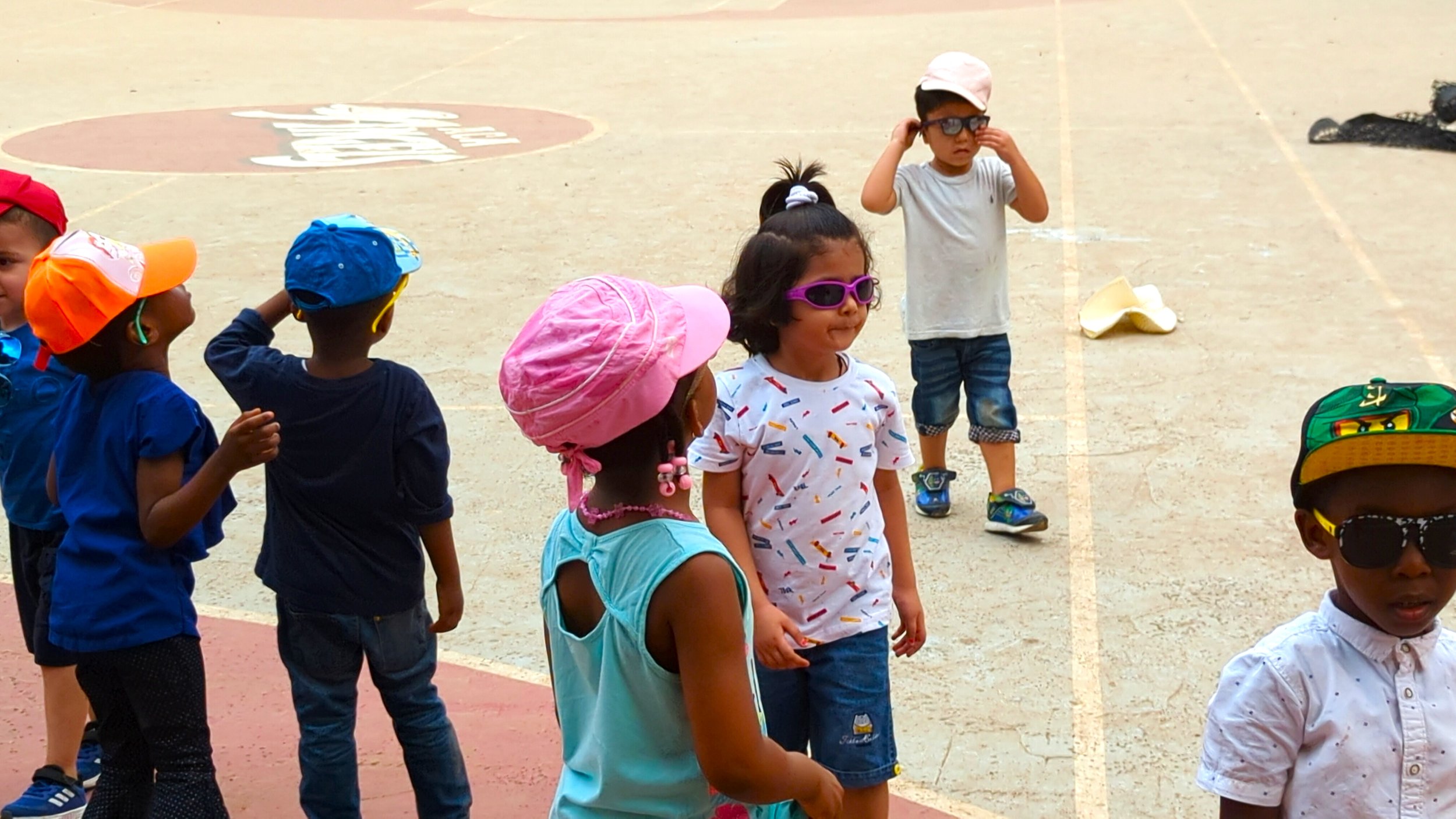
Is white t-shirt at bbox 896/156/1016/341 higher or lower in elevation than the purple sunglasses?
lower

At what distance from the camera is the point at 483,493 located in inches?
263

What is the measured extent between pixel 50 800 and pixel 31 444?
0.95 meters

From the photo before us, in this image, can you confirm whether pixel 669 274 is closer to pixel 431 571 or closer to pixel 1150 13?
pixel 431 571

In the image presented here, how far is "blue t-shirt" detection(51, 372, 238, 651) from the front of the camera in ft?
11.6

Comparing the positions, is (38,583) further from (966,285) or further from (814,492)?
(966,285)

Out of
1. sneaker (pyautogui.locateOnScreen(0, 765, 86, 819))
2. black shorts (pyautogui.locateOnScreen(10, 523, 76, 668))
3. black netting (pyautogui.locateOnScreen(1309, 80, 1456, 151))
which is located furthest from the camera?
black netting (pyautogui.locateOnScreen(1309, 80, 1456, 151))

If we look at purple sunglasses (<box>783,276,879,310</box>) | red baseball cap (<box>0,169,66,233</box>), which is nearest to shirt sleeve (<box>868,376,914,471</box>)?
purple sunglasses (<box>783,276,879,310</box>)

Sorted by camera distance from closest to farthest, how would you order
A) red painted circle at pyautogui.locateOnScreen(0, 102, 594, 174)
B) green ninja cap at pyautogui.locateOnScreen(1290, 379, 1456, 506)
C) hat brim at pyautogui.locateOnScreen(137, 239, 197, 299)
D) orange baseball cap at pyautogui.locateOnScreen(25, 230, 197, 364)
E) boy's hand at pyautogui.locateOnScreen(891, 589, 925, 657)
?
green ninja cap at pyautogui.locateOnScreen(1290, 379, 1456, 506) < orange baseball cap at pyautogui.locateOnScreen(25, 230, 197, 364) < hat brim at pyautogui.locateOnScreen(137, 239, 197, 299) < boy's hand at pyautogui.locateOnScreen(891, 589, 925, 657) < red painted circle at pyautogui.locateOnScreen(0, 102, 594, 174)

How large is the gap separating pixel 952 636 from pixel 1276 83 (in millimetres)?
14533

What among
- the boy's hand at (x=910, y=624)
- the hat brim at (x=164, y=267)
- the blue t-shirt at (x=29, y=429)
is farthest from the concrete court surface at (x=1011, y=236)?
the hat brim at (x=164, y=267)

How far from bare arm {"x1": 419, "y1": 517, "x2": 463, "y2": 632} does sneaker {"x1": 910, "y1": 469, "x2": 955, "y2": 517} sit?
9.48ft

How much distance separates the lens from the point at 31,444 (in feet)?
13.2

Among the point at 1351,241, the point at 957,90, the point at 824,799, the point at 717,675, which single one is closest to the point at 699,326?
the point at 717,675

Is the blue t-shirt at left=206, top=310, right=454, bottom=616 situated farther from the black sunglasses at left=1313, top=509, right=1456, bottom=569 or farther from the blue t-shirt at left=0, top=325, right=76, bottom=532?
the black sunglasses at left=1313, top=509, right=1456, bottom=569
